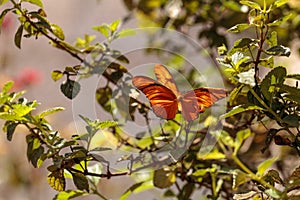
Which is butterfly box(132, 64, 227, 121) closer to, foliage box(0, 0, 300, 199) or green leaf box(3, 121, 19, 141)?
foliage box(0, 0, 300, 199)

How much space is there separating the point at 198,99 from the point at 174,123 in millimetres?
190

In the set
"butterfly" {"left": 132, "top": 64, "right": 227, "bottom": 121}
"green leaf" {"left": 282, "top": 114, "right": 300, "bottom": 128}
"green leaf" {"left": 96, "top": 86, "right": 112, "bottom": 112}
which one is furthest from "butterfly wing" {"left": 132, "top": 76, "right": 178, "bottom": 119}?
"green leaf" {"left": 96, "top": 86, "right": 112, "bottom": 112}

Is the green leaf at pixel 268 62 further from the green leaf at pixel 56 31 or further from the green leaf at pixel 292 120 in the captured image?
the green leaf at pixel 56 31

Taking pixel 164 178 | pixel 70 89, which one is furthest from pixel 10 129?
pixel 164 178

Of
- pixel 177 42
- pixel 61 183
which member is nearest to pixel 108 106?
pixel 61 183

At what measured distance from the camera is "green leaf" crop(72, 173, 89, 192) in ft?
1.66

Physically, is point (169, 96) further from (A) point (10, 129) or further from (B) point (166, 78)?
(A) point (10, 129)

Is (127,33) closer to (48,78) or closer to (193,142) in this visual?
(193,142)

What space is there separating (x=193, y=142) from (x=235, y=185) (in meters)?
0.22

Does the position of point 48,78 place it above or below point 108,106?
above

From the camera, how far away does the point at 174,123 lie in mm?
683

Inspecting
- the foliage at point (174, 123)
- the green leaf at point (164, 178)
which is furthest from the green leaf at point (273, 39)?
the green leaf at point (164, 178)

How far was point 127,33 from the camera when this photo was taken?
69cm

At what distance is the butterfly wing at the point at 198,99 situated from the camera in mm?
494
